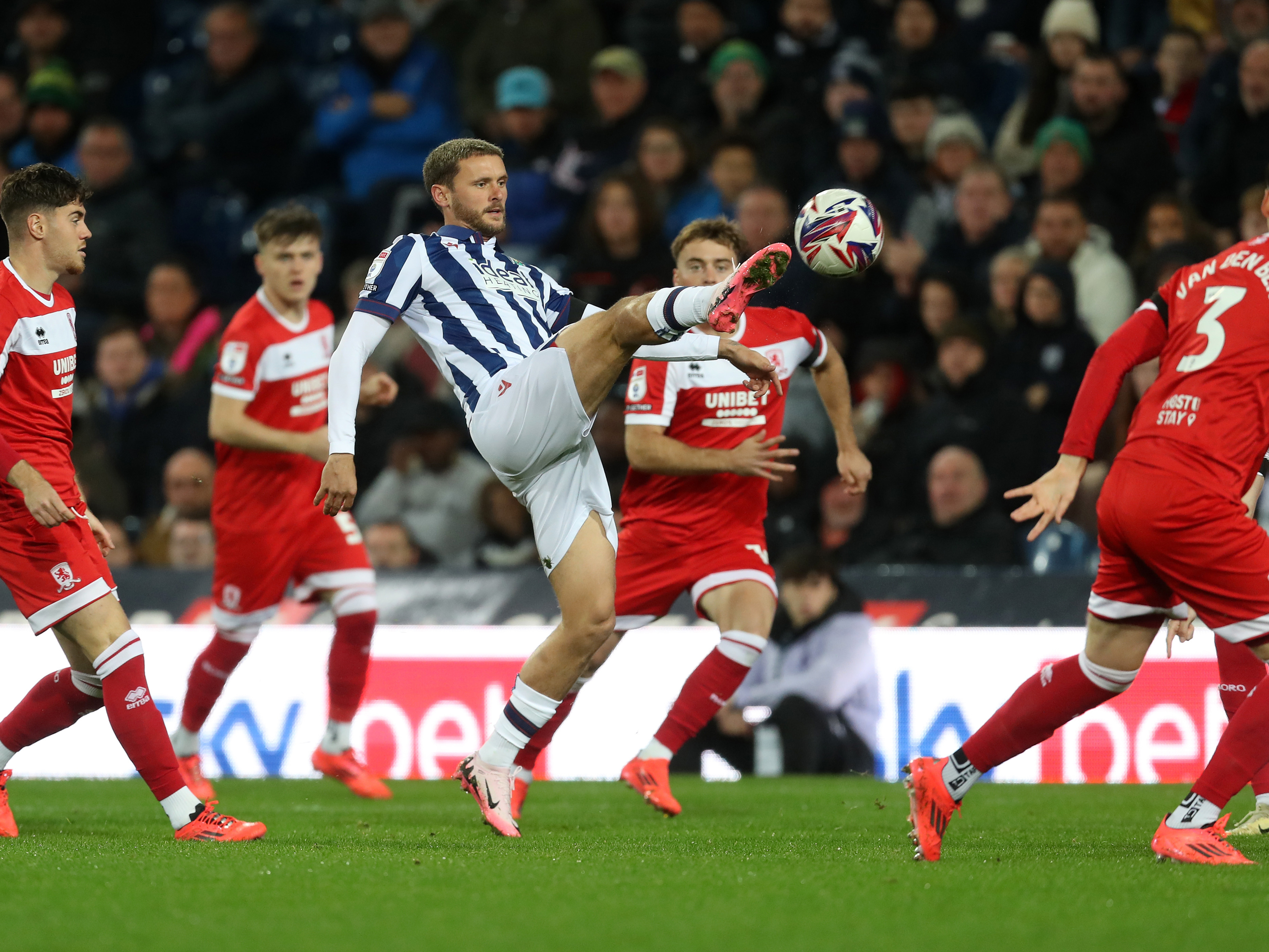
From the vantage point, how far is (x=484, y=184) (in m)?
6.18

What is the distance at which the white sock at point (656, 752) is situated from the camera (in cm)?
700

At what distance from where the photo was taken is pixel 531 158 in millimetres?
13219

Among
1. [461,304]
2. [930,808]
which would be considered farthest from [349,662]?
[930,808]

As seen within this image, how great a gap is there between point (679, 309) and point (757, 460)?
5.29 feet

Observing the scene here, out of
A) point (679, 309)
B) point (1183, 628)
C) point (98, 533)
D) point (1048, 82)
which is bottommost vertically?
point (1183, 628)

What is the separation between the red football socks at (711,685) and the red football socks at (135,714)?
2173 mm

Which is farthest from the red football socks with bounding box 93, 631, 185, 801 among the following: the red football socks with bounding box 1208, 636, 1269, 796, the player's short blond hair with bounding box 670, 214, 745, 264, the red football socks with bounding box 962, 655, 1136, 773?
the red football socks with bounding box 1208, 636, 1269, 796

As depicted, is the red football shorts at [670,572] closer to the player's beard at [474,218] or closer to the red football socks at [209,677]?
the player's beard at [474,218]

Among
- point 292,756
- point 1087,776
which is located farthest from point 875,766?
point 292,756

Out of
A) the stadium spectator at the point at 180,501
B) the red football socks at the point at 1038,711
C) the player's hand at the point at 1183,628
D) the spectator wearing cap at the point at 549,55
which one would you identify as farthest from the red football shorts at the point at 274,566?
the spectator wearing cap at the point at 549,55

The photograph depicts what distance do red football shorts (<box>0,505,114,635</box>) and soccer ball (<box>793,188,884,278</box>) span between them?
278cm

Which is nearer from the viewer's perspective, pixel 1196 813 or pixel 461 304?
pixel 1196 813

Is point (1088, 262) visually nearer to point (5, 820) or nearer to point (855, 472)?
point (855, 472)

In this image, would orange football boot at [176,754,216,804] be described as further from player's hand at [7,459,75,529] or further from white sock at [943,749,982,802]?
white sock at [943,749,982,802]
